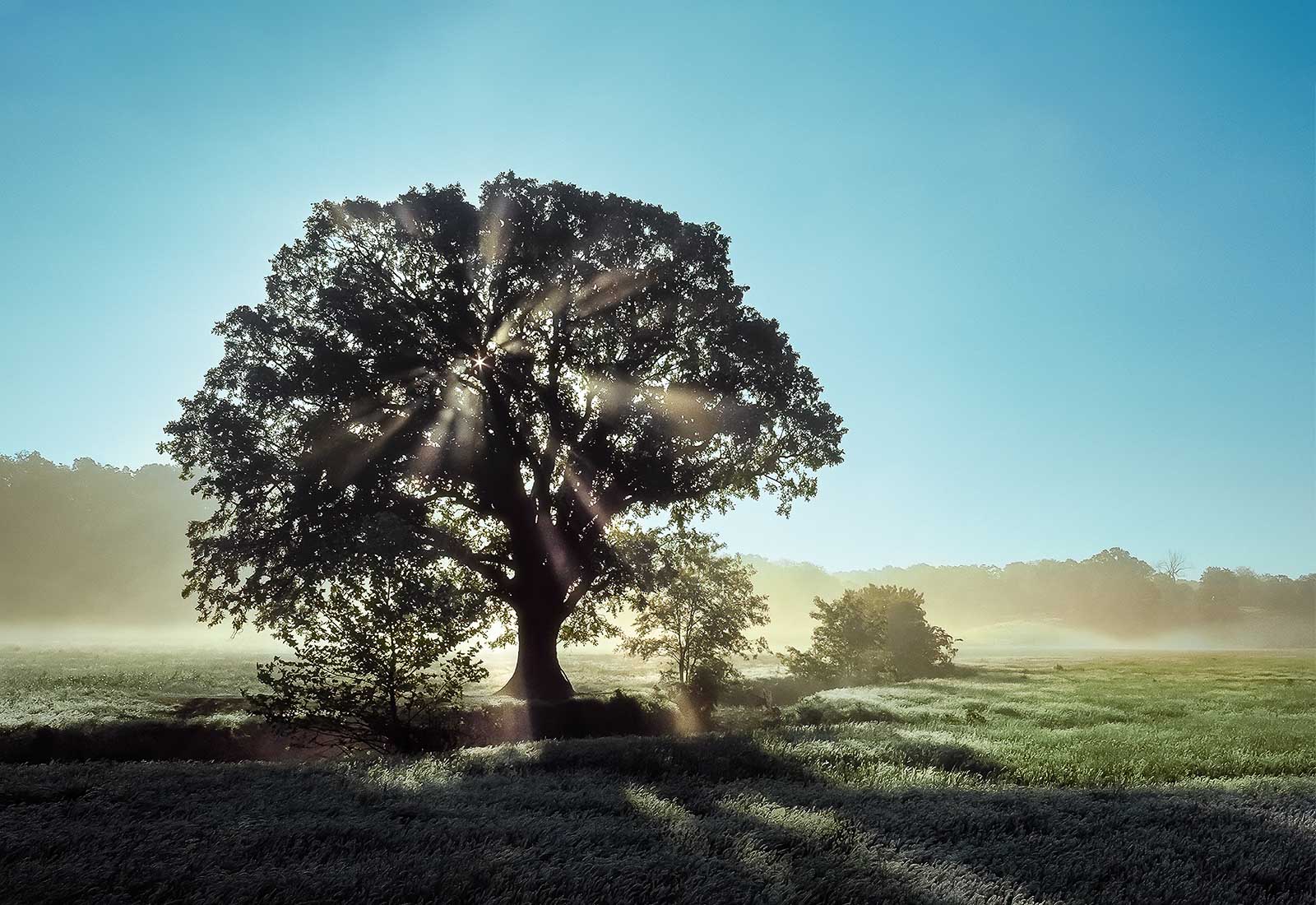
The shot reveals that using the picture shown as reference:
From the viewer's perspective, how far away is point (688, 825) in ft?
25.0

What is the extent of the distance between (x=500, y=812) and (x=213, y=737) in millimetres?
15342

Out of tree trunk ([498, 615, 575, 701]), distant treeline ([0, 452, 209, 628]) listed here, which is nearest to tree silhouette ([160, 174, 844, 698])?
tree trunk ([498, 615, 575, 701])

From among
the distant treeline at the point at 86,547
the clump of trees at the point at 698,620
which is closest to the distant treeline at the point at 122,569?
the distant treeline at the point at 86,547

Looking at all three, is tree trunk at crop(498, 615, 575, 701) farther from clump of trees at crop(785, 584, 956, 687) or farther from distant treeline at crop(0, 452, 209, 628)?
distant treeline at crop(0, 452, 209, 628)

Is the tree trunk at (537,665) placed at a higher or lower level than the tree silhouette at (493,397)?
lower

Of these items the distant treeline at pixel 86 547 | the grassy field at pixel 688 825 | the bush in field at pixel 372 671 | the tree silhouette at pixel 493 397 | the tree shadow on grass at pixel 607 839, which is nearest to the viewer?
the tree shadow on grass at pixel 607 839

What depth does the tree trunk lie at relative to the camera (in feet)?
93.6

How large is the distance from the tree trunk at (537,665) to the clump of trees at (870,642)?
24413 millimetres

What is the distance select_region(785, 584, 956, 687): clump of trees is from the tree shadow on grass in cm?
3939

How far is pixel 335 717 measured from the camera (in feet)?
46.8

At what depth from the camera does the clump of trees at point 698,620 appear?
32.2 metres

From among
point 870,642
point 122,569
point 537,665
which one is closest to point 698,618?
point 537,665

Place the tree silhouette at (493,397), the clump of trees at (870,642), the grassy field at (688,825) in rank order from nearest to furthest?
the grassy field at (688,825) < the tree silhouette at (493,397) < the clump of trees at (870,642)

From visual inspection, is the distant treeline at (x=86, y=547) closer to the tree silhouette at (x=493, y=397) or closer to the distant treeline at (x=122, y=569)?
the distant treeline at (x=122, y=569)
